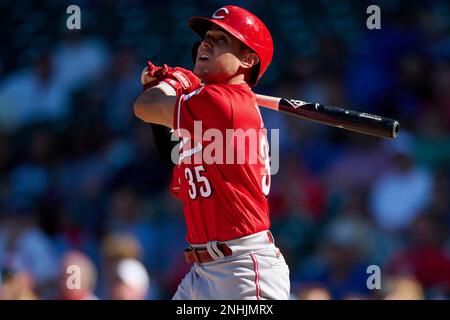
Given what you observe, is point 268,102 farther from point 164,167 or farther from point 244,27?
point 164,167

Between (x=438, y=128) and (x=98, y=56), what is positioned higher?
(x=98, y=56)

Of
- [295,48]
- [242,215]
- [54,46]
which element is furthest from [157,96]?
[54,46]

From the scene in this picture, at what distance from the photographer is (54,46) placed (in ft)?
26.7

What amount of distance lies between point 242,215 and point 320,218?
2.85 metres

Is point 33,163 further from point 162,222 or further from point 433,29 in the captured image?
point 433,29

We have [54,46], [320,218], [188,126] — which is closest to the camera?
[188,126]

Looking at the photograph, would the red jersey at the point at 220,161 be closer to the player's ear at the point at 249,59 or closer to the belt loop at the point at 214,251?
the belt loop at the point at 214,251

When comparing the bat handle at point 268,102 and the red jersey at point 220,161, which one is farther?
the bat handle at point 268,102

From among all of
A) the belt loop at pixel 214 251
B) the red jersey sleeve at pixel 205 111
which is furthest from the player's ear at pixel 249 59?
the belt loop at pixel 214 251

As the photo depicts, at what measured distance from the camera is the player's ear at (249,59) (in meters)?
4.04

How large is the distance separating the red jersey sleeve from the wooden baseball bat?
37 centimetres

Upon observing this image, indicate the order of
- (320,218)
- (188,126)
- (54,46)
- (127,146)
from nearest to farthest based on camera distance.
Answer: (188,126) → (320,218) → (127,146) → (54,46)

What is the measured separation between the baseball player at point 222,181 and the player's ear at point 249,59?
7 centimetres

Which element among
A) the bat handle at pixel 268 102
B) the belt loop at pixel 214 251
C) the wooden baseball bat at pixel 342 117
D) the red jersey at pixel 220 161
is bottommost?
the belt loop at pixel 214 251
